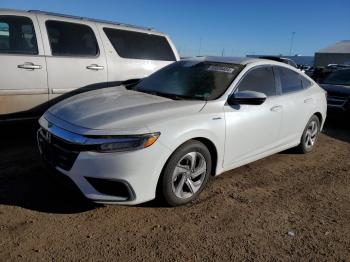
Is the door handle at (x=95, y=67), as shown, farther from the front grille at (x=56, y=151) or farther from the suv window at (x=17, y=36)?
the front grille at (x=56, y=151)

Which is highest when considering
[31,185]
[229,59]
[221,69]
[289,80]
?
[229,59]

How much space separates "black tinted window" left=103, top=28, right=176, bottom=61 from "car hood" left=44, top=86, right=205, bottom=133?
2138mm

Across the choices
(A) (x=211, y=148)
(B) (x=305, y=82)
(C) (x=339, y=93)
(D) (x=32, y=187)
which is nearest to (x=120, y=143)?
(A) (x=211, y=148)

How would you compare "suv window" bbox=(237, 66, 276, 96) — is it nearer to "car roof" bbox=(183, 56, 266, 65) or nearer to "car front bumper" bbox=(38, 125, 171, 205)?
"car roof" bbox=(183, 56, 266, 65)

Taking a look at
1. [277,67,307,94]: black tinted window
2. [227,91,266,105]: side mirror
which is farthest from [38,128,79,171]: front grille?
[277,67,307,94]: black tinted window

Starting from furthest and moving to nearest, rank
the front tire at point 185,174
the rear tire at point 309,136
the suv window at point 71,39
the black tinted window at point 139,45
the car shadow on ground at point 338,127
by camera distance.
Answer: the car shadow on ground at point 338,127 < the black tinted window at point 139,45 < the rear tire at point 309,136 < the suv window at point 71,39 < the front tire at point 185,174

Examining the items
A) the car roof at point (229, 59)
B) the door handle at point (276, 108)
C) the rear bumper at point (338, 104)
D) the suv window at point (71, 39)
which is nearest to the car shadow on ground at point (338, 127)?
the rear bumper at point (338, 104)

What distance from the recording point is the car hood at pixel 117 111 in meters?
3.11

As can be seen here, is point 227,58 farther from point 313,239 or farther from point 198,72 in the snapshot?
point 313,239

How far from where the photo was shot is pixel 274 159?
534 cm

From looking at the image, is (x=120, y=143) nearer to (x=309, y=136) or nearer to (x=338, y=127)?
(x=309, y=136)

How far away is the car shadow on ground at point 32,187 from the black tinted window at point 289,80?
10.1 feet

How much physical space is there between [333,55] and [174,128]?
60.4m

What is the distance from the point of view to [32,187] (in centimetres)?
378
